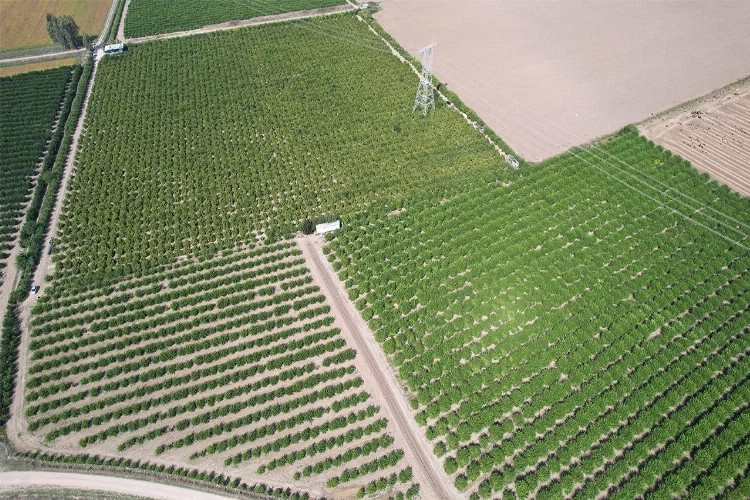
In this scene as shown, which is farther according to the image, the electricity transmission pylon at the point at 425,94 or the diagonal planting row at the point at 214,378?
the electricity transmission pylon at the point at 425,94

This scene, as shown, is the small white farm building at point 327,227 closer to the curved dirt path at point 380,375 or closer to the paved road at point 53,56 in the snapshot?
the curved dirt path at point 380,375

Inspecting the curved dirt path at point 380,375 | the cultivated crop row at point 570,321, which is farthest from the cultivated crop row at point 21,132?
the cultivated crop row at point 570,321

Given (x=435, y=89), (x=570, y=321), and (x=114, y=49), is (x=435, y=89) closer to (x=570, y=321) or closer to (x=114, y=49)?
(x=570, y=321)

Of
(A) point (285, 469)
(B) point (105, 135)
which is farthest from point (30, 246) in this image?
(A) point (285, 469)

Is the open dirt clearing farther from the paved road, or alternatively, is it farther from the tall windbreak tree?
the tall windbreak tree

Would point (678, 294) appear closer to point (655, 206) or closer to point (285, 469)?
point (655, 206)

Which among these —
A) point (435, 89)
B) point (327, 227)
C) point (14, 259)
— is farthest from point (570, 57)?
point (14, 259)

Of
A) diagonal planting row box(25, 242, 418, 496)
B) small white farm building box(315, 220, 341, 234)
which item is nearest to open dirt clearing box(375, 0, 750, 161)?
small white farm building box(315, 220, 341, 234)
